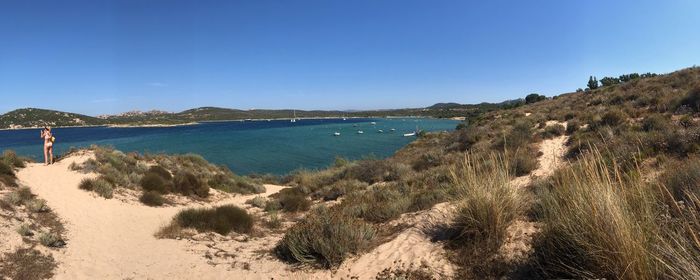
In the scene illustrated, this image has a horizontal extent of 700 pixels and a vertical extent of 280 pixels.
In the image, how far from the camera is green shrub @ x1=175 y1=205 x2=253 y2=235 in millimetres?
10598

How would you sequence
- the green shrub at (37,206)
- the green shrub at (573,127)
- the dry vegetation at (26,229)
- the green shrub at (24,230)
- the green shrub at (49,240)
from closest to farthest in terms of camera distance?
the dry vegetation at (26,229), the green shrub at (49,240), the green shrub at (24,230), the green shrub at (37,206), the green shrub at (573,127)

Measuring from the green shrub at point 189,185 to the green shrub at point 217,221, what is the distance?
670 centimetres

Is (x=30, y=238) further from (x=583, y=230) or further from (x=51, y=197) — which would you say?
(x=583, y=230)

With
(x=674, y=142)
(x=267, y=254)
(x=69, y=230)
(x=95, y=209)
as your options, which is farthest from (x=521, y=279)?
(x=95, y=209)

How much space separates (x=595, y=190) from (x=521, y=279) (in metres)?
1.48

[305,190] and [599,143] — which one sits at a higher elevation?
[599,143]

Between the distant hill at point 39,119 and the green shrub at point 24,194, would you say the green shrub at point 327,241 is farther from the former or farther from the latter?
the distant hill at point 39,119

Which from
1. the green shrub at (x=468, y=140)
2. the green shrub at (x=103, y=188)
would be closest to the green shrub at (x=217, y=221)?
the green shrub at (x=103, y=188)

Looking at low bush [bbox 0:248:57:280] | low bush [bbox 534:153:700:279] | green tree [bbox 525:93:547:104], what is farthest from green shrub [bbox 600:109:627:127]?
green tree [bbox 525:93:547:104]

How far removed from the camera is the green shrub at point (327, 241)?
6.00 m

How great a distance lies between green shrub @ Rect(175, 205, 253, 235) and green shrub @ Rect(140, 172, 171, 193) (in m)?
6.20

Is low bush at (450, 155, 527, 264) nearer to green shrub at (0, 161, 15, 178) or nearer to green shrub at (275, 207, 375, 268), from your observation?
green shrub at (275, 207, 375, 268)

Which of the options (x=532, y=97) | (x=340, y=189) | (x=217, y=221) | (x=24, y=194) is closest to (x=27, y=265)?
(x=217, y=221)

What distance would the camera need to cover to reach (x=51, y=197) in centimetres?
1270
